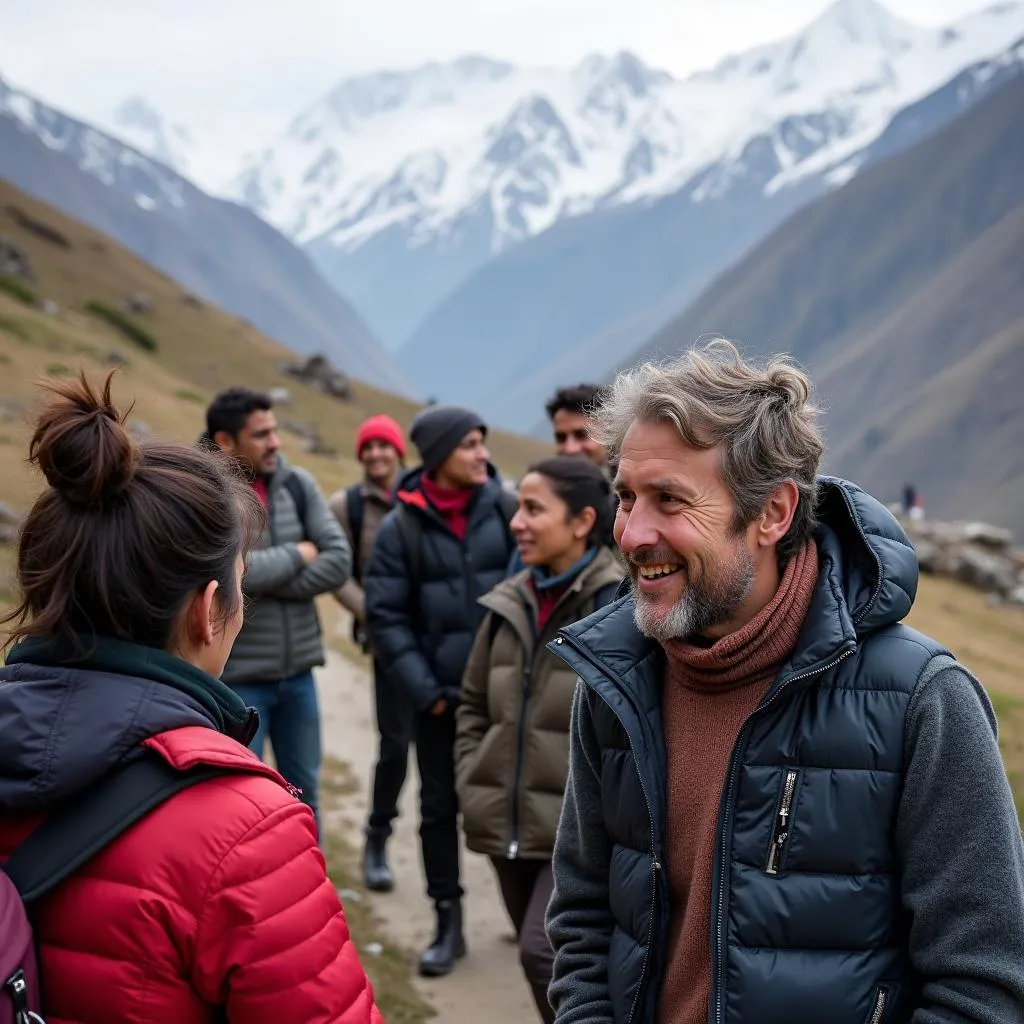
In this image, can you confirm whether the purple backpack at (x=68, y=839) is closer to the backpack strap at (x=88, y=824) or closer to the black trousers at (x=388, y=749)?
the backpack strap at (x=88, y=824)

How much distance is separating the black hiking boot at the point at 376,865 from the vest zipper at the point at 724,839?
5.22m

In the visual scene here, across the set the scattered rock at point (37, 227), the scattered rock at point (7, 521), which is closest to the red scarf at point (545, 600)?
the scattered rock at point (7, 521)

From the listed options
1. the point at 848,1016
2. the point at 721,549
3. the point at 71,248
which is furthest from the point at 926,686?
the point at 71,248

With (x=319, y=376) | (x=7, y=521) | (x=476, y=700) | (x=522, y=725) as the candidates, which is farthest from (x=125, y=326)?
(x=522, y=725)

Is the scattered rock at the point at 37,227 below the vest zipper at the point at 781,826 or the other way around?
below

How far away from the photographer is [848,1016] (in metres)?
2.45

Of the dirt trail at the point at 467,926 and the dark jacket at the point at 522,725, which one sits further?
the dirt trail at the point at 467,926

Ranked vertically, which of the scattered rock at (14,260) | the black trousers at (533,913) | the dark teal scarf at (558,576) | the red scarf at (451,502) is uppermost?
the dark teal scarf at (558,576)

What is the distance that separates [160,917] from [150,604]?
1.80 feet

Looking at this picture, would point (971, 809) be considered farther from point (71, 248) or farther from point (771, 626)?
point (71, 248)

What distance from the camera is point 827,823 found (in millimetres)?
2467

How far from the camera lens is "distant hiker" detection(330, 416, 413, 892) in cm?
724

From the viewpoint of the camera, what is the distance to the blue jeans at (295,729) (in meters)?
6.23

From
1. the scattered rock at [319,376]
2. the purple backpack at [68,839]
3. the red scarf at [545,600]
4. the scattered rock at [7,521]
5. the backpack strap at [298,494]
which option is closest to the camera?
the purple backpack at [68,839]
